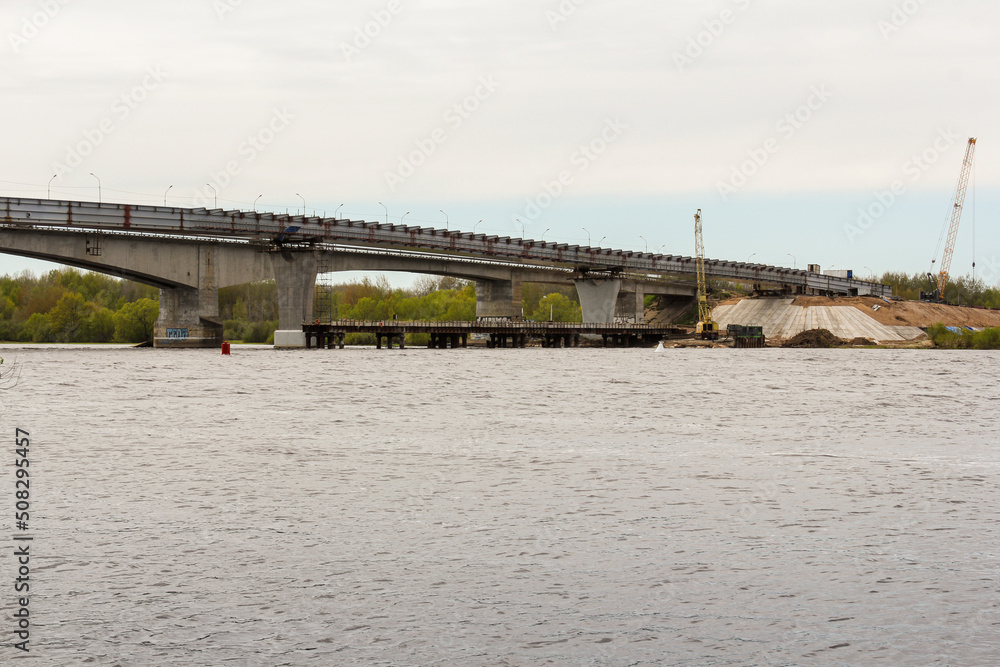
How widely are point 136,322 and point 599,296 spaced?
6637cm

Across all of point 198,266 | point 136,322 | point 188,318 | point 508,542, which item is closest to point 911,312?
point 198,266

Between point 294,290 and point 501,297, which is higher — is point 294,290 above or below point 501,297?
below

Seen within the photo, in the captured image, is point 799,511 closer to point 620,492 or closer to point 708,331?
point 620,492

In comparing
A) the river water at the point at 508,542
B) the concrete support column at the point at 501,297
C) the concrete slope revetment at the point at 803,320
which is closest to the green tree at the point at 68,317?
the concrete support column at the point at 501,297

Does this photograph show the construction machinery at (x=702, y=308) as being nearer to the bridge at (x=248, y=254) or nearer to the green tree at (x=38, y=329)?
the bridge at (x=248, y=254)

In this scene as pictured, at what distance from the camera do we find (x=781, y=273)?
170 metres

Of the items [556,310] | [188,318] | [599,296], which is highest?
[599,296]

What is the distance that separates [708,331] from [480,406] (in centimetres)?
11546

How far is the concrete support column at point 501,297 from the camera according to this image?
442ft

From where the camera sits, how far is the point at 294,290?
107625 mm

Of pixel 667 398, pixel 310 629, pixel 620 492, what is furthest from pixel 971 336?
pixel 310 629

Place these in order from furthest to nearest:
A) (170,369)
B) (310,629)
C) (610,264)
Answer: (610,264) → (170,369) → (310,629)

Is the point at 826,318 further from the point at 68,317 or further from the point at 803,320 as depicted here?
the point at 68,317

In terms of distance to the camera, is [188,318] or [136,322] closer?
[188,318]
